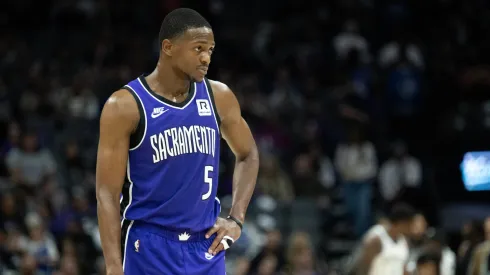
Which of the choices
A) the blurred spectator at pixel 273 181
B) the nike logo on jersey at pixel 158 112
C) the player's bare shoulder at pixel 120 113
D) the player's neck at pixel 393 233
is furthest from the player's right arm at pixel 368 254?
the blurred spectator at pixel 273 181

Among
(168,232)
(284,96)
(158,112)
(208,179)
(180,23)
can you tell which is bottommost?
(284,96)

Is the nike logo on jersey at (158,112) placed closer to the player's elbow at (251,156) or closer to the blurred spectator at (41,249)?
the player's elbow at (251,156)

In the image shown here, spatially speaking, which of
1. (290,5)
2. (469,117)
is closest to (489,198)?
(469,117)

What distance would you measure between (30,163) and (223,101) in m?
9.01

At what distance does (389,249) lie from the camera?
838 cm

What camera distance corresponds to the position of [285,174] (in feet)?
48.0

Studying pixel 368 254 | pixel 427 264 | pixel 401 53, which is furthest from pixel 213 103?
pixel 401 53

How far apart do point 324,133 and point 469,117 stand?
7.86 ft

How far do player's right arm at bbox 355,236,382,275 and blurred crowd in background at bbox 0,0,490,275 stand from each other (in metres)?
3.23

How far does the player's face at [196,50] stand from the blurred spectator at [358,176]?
10145 mm

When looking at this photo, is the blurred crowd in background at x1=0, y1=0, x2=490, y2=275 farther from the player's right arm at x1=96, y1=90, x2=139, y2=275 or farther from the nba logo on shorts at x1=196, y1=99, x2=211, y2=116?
the player's right arm at x1=96, y1=90, x2=139, y2=275

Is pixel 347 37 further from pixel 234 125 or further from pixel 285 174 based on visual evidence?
pixel 234 125

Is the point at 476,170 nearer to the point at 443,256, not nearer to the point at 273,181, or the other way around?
the point at 273,181

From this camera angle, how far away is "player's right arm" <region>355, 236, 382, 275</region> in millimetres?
8312
